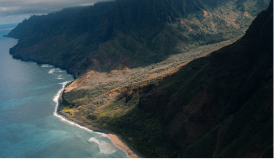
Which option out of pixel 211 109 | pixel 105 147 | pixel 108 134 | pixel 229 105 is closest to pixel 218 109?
pixel 211 109

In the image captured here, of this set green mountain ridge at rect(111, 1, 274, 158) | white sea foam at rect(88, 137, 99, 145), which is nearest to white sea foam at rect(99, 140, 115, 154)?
white sea foam at rect(88, 137, 99, 145)

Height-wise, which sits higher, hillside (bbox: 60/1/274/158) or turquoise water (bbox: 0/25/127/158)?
hillside (bbox: 60/1/274/158)

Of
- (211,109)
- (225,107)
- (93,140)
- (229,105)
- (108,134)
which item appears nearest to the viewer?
(229,105)

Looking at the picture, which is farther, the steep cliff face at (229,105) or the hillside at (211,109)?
the hillside at (211,109)

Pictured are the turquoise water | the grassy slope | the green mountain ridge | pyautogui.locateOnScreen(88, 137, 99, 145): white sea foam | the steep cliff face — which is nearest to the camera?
the steep cliff face

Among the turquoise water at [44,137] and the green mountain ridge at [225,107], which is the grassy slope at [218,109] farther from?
the turquoise water at [44,137]

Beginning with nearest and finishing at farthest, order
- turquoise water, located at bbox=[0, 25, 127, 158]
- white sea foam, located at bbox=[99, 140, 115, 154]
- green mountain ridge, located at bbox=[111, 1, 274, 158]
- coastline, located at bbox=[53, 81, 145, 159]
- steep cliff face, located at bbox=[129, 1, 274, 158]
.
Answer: steep cliff face, located at bbox=[129, 1, 274, 158]
green mountain ridge, located at bbox=[111, 1, 274, 158]
coastline, located at bbox=[53, 81, 145, 159]
white sea foam, located at bbox=[99, 140, 115, 154]
turquoise water, located at bbox=[0, 25, 127, 158]

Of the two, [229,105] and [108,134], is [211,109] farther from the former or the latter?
[108,134]

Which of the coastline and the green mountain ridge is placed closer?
the green mountain ridge

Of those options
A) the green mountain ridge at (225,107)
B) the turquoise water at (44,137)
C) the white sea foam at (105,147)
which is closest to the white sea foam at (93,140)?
the turquoise water at (44,137)

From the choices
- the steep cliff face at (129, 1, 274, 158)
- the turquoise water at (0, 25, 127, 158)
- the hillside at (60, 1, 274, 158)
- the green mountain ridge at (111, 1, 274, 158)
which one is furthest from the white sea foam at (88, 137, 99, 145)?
the steep cliff face at (129, 1, 274, 158)

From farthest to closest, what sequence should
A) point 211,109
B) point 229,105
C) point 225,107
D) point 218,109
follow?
1. point 211,109
2. point 218,109
3. point 225,107
4. point 229,105

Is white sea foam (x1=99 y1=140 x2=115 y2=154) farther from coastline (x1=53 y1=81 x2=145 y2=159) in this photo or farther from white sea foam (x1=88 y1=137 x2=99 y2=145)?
coastline (x1=53 y1=81 x2=145 y2=159)
